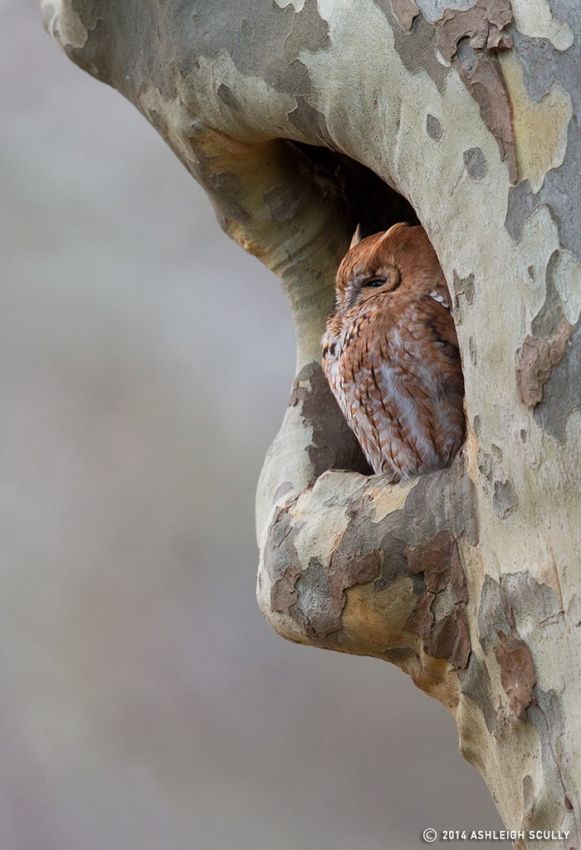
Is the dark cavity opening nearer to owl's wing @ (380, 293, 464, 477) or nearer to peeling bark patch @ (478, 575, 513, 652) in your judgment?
owl's wing @ (380, 293, 464, 477)

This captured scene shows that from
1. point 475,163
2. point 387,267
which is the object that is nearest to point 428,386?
point 387,267

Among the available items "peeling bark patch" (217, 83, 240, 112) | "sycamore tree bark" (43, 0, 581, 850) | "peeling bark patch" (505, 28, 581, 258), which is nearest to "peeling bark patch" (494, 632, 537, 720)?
"sycamore tree bark" (43, 0, 581, 850)

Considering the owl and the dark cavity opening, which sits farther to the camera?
the dark cavity opening

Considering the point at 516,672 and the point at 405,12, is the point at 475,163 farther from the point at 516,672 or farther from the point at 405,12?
the point at 516,672

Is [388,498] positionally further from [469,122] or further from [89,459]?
[89,459]

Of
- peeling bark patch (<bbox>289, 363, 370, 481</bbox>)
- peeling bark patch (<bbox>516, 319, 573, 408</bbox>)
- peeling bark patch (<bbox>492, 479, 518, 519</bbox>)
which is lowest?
peeling bark patch (<bbox>492, 479, 518, 519</bbox>)

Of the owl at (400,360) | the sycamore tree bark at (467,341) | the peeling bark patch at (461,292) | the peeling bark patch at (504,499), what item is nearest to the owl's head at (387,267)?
the owl at (400,360)
